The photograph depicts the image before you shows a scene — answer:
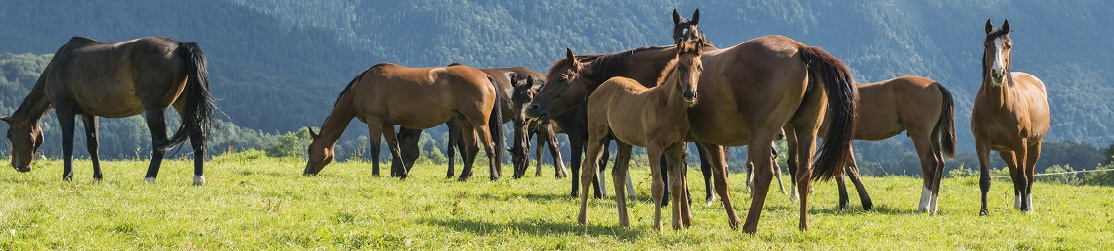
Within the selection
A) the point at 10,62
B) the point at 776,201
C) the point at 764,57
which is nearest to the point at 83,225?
the point at 764,57

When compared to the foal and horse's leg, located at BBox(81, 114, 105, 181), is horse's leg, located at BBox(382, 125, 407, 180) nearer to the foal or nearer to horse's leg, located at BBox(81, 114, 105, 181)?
horse's leg, located at BBox(81, 114, 105, 181)

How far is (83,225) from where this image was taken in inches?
330

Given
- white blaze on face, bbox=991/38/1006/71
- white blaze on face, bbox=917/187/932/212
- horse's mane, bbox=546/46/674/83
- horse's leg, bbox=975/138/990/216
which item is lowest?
white blaze on face, bbox=917/187/932/212

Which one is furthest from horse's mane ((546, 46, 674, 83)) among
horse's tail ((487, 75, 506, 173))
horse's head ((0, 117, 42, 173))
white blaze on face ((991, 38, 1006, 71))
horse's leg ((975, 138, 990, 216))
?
horse's head ((0, 117, 42, 173))

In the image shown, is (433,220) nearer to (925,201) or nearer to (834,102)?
(834,102)

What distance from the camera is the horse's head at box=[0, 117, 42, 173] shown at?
15633mm

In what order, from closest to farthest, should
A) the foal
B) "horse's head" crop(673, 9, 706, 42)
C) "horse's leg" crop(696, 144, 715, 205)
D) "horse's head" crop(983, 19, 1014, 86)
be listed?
the foal < "horse's head" crop(983, 19, 1014, 86) < "horse's leg" crop(696, 144, 715, 205) < "horse's head" crop(673, 9, 706, 42)

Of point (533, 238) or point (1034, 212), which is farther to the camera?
point (1034, 212)

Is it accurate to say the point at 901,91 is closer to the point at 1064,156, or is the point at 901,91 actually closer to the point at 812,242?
the point at 812,242

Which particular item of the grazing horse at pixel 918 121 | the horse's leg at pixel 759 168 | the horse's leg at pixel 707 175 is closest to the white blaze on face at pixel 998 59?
the grazing horse at pixel 918 121

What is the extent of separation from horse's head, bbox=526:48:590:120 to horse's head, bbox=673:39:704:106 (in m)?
3.11

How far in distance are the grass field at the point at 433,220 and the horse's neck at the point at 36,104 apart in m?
1.12

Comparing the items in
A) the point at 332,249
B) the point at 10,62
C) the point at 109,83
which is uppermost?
the point at 10,62

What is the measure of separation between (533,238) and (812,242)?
2273mm
